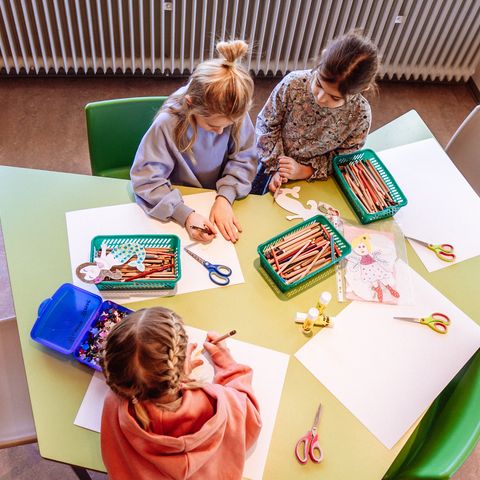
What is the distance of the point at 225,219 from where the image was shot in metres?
1.48

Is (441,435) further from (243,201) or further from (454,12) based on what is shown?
(454,12)

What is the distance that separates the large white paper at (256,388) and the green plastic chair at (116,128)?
31.1 inches

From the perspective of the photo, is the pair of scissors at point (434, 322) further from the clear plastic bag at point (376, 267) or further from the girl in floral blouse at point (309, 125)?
the girl in floral blouse at point (309, 125)

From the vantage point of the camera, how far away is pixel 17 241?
1.37m

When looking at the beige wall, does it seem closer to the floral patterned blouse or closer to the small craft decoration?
the floral patterned blouse

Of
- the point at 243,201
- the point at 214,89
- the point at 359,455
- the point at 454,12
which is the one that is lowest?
the point at 359,455

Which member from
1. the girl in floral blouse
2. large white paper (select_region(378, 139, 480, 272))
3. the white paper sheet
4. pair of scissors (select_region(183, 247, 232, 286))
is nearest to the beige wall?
large white paper (select_region(378, 139, 480, 272))

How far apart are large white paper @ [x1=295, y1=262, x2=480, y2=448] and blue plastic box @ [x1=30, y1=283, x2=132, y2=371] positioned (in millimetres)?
521

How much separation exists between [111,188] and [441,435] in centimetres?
114

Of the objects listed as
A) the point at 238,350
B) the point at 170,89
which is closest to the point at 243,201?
the point at 238,350

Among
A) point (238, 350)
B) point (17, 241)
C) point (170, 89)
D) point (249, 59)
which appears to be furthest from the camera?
point (170, 89)

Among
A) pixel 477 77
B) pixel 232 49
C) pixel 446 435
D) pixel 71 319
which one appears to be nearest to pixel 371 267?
pixel 446 435

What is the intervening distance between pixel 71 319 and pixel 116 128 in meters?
0.74

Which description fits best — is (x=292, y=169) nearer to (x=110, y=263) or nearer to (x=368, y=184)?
(x=368, y=184)
